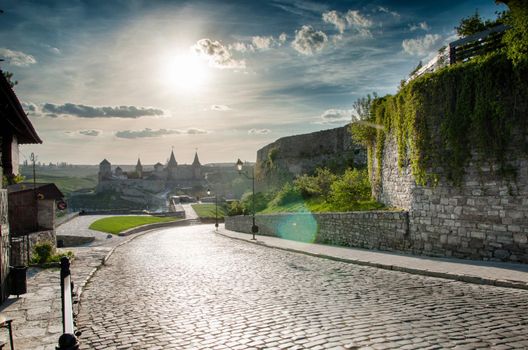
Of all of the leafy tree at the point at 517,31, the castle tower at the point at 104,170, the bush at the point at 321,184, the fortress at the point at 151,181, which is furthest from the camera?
the castle tower at the point at 104,170

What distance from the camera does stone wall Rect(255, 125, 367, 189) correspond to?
38.9 meters

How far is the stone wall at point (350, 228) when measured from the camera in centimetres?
1483

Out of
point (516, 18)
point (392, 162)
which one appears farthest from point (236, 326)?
point (392, 162)

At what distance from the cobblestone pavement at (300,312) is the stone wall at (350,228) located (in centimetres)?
381

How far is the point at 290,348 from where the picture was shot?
5535mm

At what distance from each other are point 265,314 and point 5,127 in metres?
7.93

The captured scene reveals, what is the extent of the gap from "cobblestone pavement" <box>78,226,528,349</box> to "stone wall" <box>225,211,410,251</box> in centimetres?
381

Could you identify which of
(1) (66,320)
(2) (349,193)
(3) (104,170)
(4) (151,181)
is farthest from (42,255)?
(3) (104,170)

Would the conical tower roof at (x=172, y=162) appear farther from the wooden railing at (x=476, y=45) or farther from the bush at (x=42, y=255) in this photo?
the wooden railing at (x=476, y=45)

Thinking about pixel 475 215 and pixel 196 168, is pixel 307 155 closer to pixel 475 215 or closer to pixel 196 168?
pixel 475 215

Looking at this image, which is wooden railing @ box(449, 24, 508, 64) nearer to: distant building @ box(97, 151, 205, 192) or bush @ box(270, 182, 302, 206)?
bush @ box(270, 182, 302, 206)

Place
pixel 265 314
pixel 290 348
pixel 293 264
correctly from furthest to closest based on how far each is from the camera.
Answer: pixel 293 264, pixel 265 314, pixel 290 348

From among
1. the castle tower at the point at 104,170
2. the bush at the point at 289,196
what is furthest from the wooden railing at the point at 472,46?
the castle tower at the point at 104,170

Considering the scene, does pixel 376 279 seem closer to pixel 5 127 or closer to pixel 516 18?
pixel 516 18
